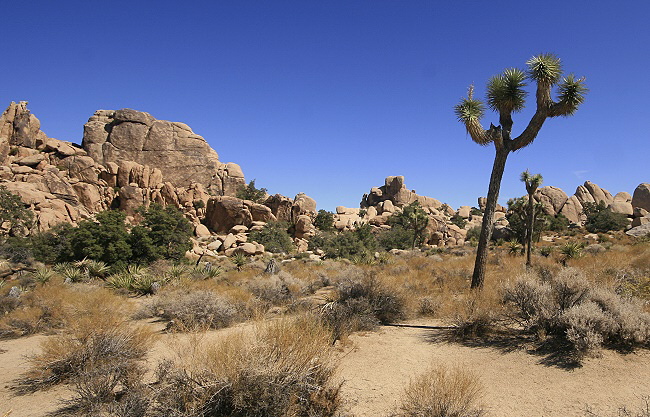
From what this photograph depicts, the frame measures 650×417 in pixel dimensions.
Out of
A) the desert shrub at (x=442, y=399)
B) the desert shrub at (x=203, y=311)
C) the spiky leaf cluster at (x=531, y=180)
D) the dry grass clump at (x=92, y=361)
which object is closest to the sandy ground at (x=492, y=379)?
the dry grass clump at (x=92, y=361)

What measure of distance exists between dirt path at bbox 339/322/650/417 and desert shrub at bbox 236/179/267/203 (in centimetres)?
5659

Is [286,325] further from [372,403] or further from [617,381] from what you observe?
[617,381]

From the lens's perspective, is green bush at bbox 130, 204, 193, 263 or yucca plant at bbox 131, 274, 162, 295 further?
green bush at bbox 130, 204, 193, 263

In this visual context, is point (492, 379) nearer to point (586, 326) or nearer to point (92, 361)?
point (586, 326)

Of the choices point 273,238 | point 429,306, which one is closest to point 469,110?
point 429,306

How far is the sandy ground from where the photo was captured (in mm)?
3979

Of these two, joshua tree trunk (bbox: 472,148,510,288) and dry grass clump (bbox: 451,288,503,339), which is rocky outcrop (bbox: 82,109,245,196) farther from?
dry grass clump (bbox: 451,288,503,339)

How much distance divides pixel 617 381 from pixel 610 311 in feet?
5.46

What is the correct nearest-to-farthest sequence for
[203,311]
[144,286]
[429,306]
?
1. [203,311]
2. [429,306]
3. [144,286]

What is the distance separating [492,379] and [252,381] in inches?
144

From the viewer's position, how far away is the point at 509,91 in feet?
33.3

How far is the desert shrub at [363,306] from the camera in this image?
7031 millimetres

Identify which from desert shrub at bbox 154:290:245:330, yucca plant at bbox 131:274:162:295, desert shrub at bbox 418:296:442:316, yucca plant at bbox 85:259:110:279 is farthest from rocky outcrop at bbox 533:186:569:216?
yucca plant at bbox 85:259:110:279

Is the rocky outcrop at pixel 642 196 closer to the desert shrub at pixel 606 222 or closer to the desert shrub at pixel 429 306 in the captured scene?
the desert shrub at pixel 606 222
